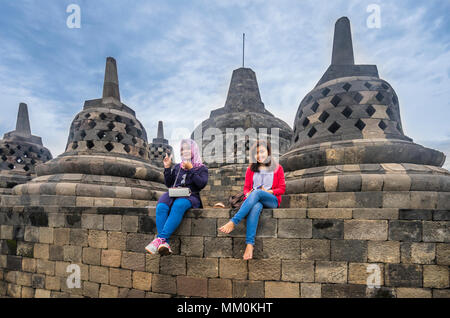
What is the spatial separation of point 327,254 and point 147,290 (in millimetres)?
2539

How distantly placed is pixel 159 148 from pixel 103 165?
57.9 ft

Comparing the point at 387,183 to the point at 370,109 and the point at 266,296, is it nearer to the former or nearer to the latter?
the point at 370,109

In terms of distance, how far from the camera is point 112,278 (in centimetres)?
353

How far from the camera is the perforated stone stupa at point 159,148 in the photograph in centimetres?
2192

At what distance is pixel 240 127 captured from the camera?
14617mm

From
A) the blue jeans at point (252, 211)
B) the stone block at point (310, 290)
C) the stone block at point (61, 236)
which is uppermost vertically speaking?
the blue jeans at point (252, 211)

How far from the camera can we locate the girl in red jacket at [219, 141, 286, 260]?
2822mm

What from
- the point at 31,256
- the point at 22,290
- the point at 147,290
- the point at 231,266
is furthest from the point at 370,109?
the point at 22,290

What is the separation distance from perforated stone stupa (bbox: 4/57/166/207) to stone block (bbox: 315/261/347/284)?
4.44m

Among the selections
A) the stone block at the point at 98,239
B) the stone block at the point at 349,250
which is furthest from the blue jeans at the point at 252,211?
the stone block at the point at 98,239

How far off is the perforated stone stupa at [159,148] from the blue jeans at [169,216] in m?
18.2

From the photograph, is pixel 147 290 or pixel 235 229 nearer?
pixel 235 229

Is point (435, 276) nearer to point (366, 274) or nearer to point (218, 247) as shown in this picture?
point (366, 274)

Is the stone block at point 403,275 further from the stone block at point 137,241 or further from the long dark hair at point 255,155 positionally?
the stone block at point 137,241
